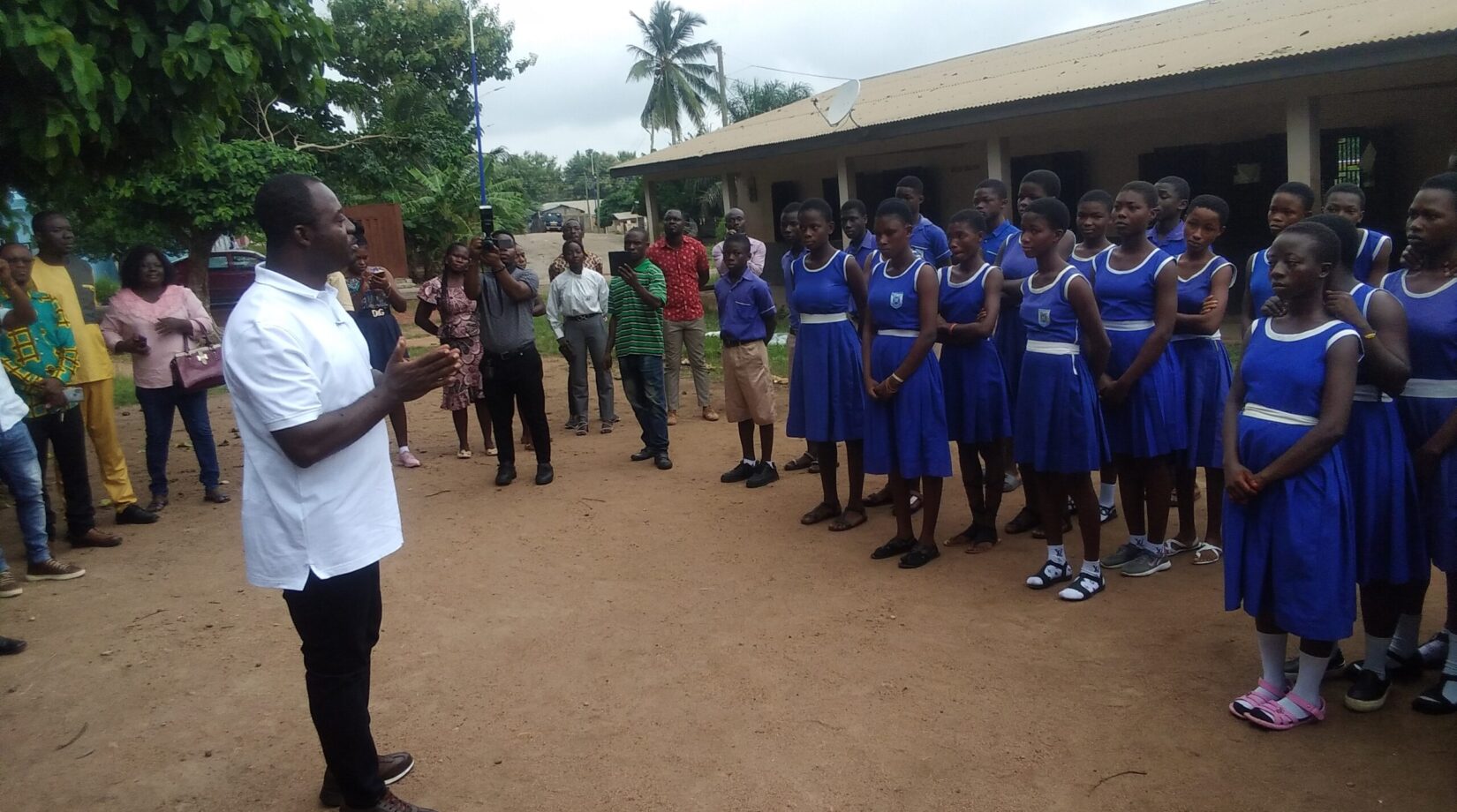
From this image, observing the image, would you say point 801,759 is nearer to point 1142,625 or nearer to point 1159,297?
point 1142,625

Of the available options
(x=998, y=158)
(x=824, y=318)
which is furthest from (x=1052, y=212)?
(x=998, y=158)

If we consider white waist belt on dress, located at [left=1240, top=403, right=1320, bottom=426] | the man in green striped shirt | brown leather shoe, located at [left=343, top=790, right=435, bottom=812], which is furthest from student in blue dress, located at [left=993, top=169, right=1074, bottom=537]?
brown leather shoe, located at [left=343, top=790, right=435, bottom=812]

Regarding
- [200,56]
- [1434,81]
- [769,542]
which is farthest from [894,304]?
[1434,81]

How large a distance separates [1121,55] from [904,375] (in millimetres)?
9550

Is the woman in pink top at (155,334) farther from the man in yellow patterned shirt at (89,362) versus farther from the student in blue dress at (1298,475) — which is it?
the student in blue dress at (1298,475)

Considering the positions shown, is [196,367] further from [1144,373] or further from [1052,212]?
[1144,373]

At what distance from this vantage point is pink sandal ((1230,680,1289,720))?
335 cm

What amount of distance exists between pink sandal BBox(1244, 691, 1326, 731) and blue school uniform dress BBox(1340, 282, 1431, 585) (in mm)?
442

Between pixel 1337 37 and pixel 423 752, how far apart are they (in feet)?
32.7

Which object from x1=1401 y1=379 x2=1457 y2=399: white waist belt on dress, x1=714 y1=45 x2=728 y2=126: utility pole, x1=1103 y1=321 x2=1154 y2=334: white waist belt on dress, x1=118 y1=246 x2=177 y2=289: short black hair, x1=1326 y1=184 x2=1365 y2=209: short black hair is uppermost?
x1=714 y1=45 x2=728 y2=126: utility pole

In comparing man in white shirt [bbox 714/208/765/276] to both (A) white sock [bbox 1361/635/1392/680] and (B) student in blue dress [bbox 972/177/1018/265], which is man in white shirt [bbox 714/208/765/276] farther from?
(A) white sock [bbox 1361/635/1392/680]

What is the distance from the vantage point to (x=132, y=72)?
17.8ft

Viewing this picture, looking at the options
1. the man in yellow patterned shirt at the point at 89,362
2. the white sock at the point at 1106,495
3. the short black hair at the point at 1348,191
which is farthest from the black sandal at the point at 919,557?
the man in yellow patterned shirt at the point at 89,362

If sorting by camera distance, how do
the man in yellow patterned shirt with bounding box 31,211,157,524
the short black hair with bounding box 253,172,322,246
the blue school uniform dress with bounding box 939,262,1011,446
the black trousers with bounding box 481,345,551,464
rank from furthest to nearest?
1. the black trousers with bounding box 481,345,551,464
2. the man in yellow patterned shirt with bounding box 31,211,157,524
3. the blue school uniform dress with bounding box 939,262,1011,446
4. the short black hair with bounding box 253,172,322,246
